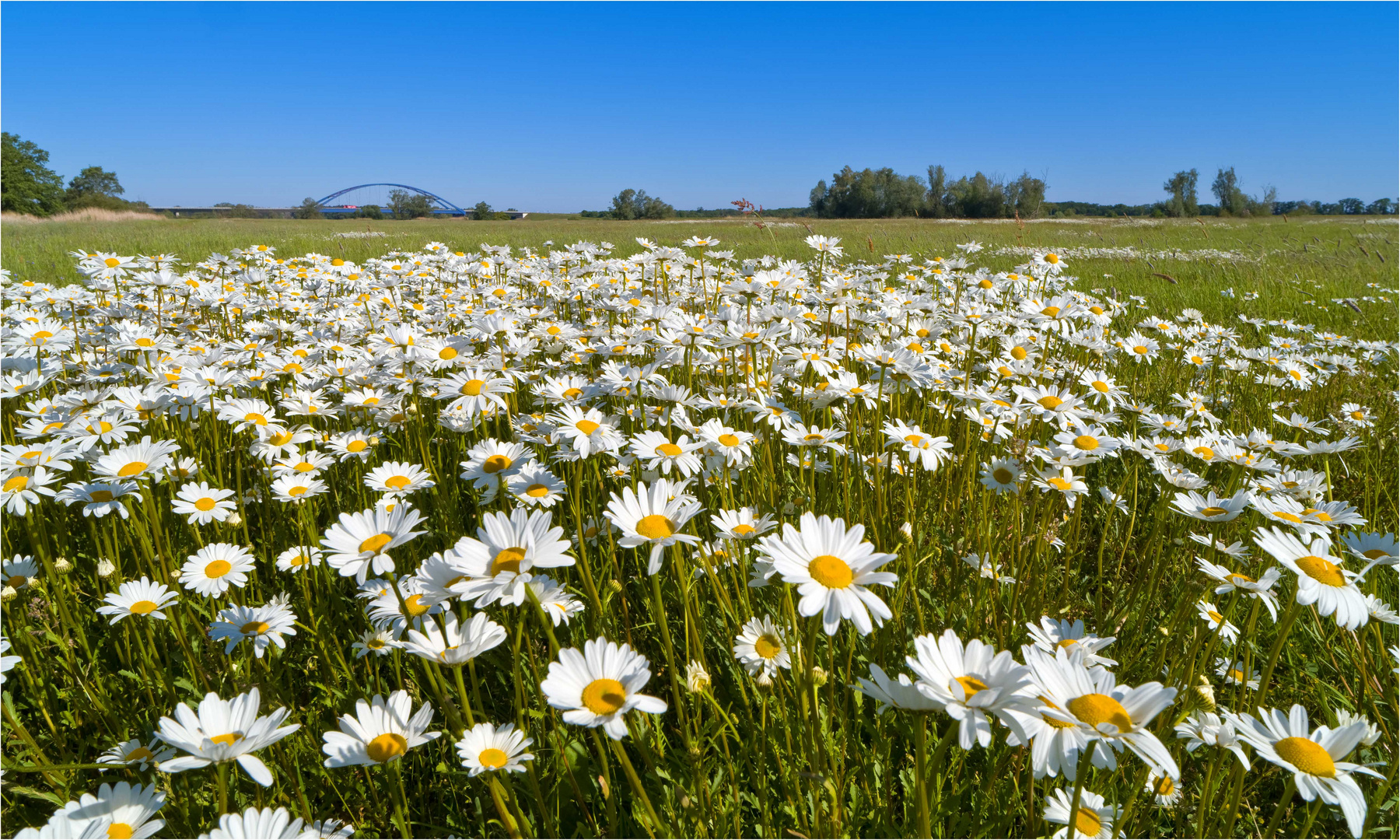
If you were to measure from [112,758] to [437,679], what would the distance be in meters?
0.79

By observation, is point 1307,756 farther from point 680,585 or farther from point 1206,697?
point 680,585

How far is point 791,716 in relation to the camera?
1.59 m

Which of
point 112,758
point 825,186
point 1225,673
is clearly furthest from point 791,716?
point 825,186

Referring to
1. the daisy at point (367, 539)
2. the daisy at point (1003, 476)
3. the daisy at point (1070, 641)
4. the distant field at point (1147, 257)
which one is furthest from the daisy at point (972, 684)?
the distant field at point (1147, 257)

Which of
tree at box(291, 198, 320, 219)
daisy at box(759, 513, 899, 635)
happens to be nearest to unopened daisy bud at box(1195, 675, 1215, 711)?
daisy at box(759, 513, 899, 635)

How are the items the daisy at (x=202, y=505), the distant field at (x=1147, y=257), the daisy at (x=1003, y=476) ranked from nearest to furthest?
the daisy at (x=202, y=505) < the daisy at (x=1003, y=476) < the distant field at (x=1147, y=257)

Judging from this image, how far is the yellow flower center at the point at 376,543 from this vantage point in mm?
1356

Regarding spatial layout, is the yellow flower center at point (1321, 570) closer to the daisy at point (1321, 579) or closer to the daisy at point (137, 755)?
the daisy at point (1321, 579)

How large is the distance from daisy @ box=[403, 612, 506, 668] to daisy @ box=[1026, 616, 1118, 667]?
1.04m

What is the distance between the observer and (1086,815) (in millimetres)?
1226

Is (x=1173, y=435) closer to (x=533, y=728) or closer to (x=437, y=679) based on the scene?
(x=533, y=728)

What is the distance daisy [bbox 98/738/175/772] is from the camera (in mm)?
1402

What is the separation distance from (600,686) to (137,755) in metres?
1.16

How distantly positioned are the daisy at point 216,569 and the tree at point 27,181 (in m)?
57.0
